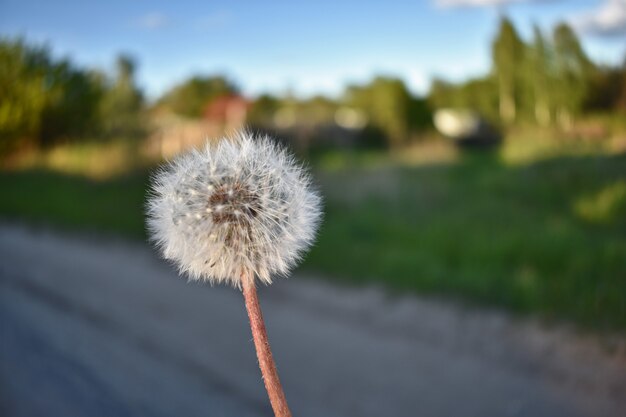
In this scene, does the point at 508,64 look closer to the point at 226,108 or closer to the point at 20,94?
the point at 20,94

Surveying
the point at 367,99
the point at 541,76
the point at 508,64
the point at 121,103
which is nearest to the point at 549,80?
the point at 541,76

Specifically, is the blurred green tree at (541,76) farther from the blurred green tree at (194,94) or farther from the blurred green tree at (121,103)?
the blurred green tree at (194,94)

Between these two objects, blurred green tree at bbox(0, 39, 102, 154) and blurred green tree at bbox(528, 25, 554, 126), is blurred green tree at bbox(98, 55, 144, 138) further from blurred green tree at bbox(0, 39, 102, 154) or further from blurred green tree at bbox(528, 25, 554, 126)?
blurred green tree at bbox(528, 25, 554, 126)

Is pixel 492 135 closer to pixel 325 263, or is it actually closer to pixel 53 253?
pixel 325 263

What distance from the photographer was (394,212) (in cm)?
1185

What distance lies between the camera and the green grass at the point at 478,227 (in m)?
7.58

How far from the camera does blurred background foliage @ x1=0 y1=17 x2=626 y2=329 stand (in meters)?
8.14

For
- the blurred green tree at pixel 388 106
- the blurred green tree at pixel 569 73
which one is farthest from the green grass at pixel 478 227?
the blurred green tree at pixel 388 106

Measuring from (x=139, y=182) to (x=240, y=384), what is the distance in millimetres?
11927

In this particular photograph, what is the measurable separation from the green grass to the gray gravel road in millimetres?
601

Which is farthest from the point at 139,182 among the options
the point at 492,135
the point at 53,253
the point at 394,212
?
the point at 492,135

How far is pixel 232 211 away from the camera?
165cm

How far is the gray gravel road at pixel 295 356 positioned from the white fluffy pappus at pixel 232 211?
375 cm

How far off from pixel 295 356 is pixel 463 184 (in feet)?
25.9
